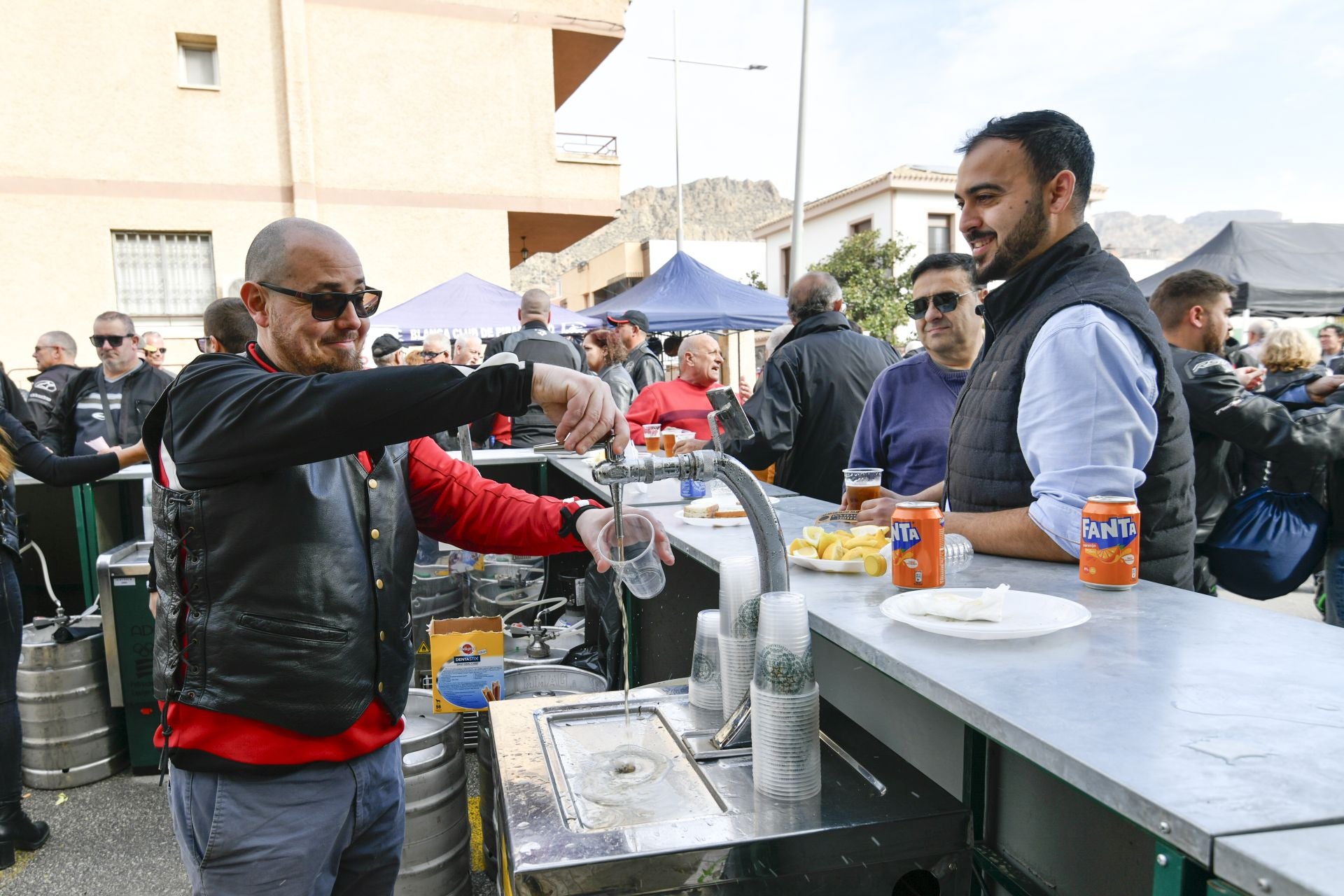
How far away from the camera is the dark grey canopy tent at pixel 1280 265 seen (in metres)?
8.88

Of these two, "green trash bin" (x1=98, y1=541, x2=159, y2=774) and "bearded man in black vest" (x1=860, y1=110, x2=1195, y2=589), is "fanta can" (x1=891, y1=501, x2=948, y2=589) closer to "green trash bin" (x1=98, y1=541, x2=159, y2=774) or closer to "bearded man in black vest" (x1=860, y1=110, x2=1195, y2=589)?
"bearded man in black vest" (x1=860, y1=110, x2=1195, y2=589)

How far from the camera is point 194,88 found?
1241cm

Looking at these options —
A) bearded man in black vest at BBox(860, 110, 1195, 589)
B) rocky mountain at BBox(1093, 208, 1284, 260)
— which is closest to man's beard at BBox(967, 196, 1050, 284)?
bearded man in black vest at BBox(860, 110, 1195, 589)

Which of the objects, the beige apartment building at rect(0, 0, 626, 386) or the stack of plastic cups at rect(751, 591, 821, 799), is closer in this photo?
the stack of plastic cups at rect(751, 591, 821, 799)

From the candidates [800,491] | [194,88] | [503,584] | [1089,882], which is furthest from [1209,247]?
[194,88]

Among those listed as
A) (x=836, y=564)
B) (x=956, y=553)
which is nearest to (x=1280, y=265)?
(x=956, y=553)

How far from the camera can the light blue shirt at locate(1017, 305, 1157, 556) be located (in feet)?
6.22

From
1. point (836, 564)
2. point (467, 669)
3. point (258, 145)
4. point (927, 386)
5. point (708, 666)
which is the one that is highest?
point (258, 145)

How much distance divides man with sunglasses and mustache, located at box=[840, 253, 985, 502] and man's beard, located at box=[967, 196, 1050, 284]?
54.0 inches

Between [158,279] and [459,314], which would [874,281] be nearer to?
[459,314]

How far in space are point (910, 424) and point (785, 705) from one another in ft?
8.15

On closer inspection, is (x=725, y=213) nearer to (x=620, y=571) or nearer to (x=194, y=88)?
(x=194, y=88)

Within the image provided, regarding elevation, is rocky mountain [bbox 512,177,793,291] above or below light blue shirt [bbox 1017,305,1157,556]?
above

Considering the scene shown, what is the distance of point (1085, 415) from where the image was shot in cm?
190
